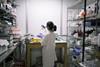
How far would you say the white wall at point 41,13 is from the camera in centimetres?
538

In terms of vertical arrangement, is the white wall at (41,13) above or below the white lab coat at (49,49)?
above

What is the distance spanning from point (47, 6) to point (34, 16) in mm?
544

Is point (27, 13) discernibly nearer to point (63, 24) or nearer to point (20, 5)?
point (20, 5)

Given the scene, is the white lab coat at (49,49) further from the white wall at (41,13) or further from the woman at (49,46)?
the white wall at (41,13)

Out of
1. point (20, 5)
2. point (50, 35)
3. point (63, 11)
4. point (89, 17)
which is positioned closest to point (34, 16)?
point (20, 5)

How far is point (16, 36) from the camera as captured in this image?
4.58 metres

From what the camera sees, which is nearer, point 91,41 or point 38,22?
point 91,41

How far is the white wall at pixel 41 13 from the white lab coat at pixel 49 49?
1.62 meters

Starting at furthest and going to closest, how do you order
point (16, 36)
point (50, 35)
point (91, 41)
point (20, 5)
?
point (20, 5) → point (16, 36) → point (50, 35) → point (91, 41)

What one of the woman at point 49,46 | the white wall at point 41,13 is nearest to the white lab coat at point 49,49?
the woman at point 49,46

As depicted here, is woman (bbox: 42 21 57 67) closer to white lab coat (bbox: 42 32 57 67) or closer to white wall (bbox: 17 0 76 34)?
white lab coat (bbox: 42 32 57 67)

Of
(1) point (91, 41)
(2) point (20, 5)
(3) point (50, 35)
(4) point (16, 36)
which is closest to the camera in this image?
(1) point (91, 41)

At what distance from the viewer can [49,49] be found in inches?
153

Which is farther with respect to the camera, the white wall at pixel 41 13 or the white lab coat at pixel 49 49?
the white wall at pixel 41 13
